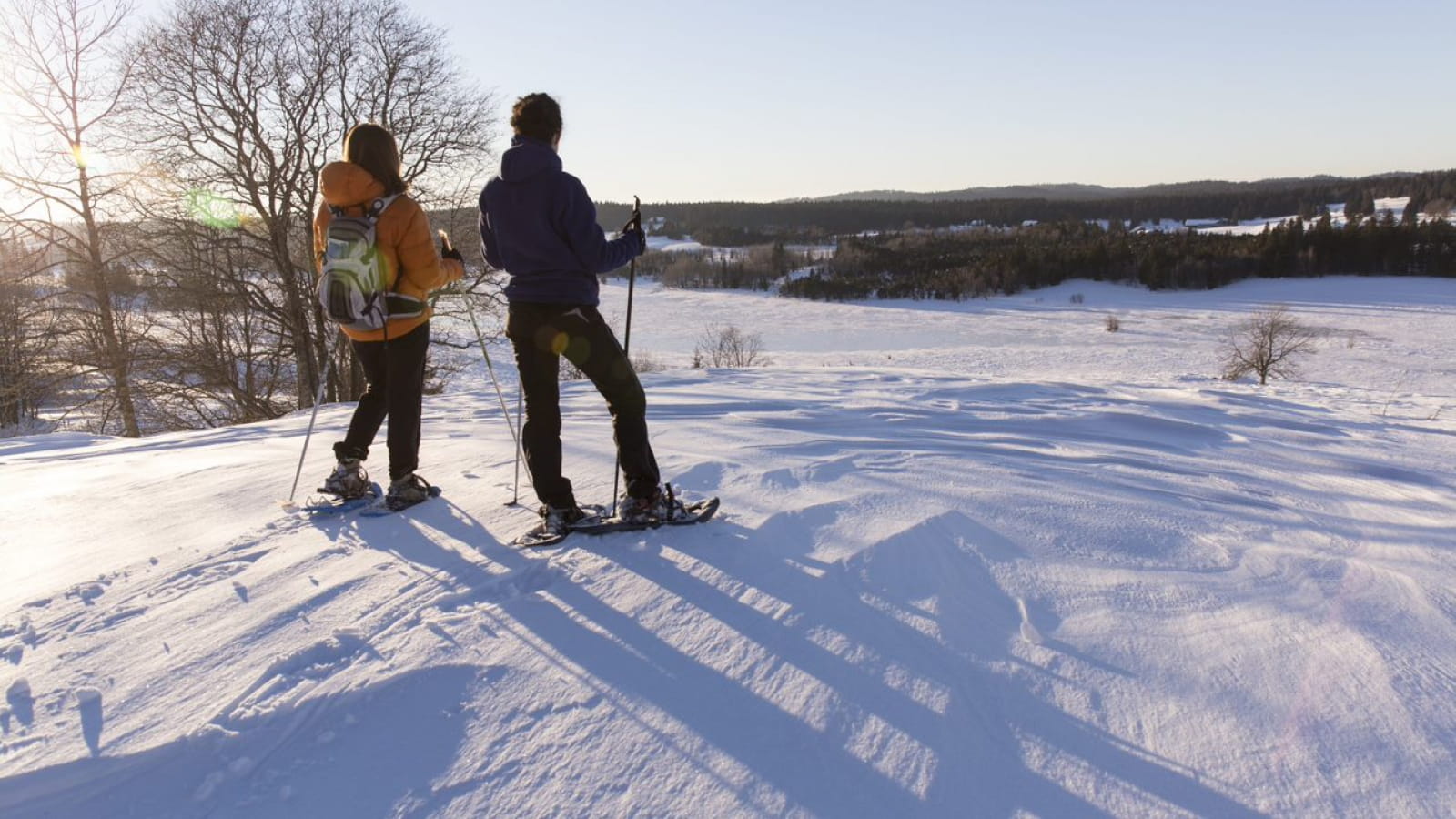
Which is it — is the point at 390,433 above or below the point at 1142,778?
above

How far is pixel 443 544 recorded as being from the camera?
307cm

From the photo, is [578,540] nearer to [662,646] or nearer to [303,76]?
[662,646]

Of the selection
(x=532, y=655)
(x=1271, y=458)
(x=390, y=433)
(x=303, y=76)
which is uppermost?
(x=303, y=76)

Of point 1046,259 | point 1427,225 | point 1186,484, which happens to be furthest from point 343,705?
point 1427,225

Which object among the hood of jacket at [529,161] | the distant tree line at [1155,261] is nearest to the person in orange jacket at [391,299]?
the hood of jacket at [529,161]

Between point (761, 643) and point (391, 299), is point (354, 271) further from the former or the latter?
point (761, 643)

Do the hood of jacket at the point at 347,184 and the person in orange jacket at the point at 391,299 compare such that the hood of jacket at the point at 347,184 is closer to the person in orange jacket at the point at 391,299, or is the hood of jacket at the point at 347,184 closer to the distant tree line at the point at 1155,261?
the person in orange jacket at the point at 391,299

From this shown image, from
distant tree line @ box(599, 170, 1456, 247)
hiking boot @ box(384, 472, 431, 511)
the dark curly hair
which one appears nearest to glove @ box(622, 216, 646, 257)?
the dark curly hair

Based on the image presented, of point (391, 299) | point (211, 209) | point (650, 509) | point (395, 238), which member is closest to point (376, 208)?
point (395, 238)

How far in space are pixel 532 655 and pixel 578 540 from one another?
0.93 metres

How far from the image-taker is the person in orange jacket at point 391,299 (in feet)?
10.8

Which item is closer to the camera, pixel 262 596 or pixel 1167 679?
pixel 1167 679

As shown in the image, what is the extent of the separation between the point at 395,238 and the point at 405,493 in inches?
49.0

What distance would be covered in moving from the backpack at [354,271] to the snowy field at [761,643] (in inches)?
38.7
